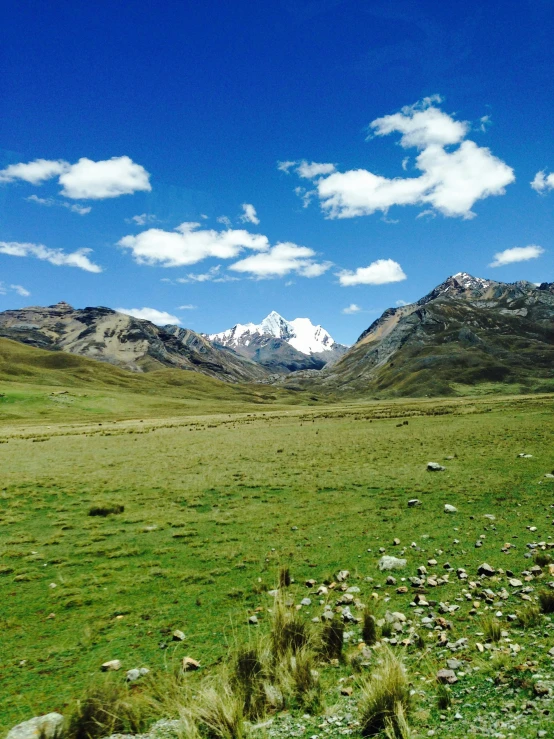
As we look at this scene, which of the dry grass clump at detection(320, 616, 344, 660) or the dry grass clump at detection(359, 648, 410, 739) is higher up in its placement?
the dry grass clump at detection(359, 648, 410, 739)

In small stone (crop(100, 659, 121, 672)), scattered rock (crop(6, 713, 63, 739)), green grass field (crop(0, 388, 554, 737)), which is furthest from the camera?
small stone (crop(100, 659, 121, 672))

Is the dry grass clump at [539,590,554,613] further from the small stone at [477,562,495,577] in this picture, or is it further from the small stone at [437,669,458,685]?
the small stone at [437,669,458,685]

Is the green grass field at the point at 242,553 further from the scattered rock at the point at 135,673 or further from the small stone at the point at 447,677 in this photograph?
the scattered rock at the point at 135,673

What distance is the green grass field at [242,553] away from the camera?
7.57 meters

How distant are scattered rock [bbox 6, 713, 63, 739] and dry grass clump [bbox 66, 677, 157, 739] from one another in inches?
7.0

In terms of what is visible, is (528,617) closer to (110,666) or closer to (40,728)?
(110,666)

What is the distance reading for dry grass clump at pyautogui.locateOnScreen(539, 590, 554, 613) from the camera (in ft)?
29.0

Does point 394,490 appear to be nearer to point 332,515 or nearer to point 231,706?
point 332,515

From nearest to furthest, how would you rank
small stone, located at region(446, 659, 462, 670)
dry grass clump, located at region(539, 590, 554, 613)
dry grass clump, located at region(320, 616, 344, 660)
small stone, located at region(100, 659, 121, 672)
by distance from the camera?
small stone, located at region(446, 659, 462, 670) → dry grass clump, located at region(320, 616, 344, 660) → small stone, located at region(100, 659, 121, 672) → dry grass clump, located at region(539, 590, 554, 613)

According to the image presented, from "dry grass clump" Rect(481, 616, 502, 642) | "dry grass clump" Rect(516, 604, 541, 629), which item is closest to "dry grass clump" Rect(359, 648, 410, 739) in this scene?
"dry grass clump" Rect(481, 616, 502, 642)

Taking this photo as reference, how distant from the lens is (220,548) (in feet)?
50.3

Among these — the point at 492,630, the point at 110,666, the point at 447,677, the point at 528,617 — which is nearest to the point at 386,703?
the point at 447,677

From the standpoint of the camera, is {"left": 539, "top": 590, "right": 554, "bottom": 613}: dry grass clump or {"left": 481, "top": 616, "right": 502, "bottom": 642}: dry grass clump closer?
{"left": 481, "top": 616, "right": 502, "bottom": 642}: dry grass clump

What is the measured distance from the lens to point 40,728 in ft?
20.6
